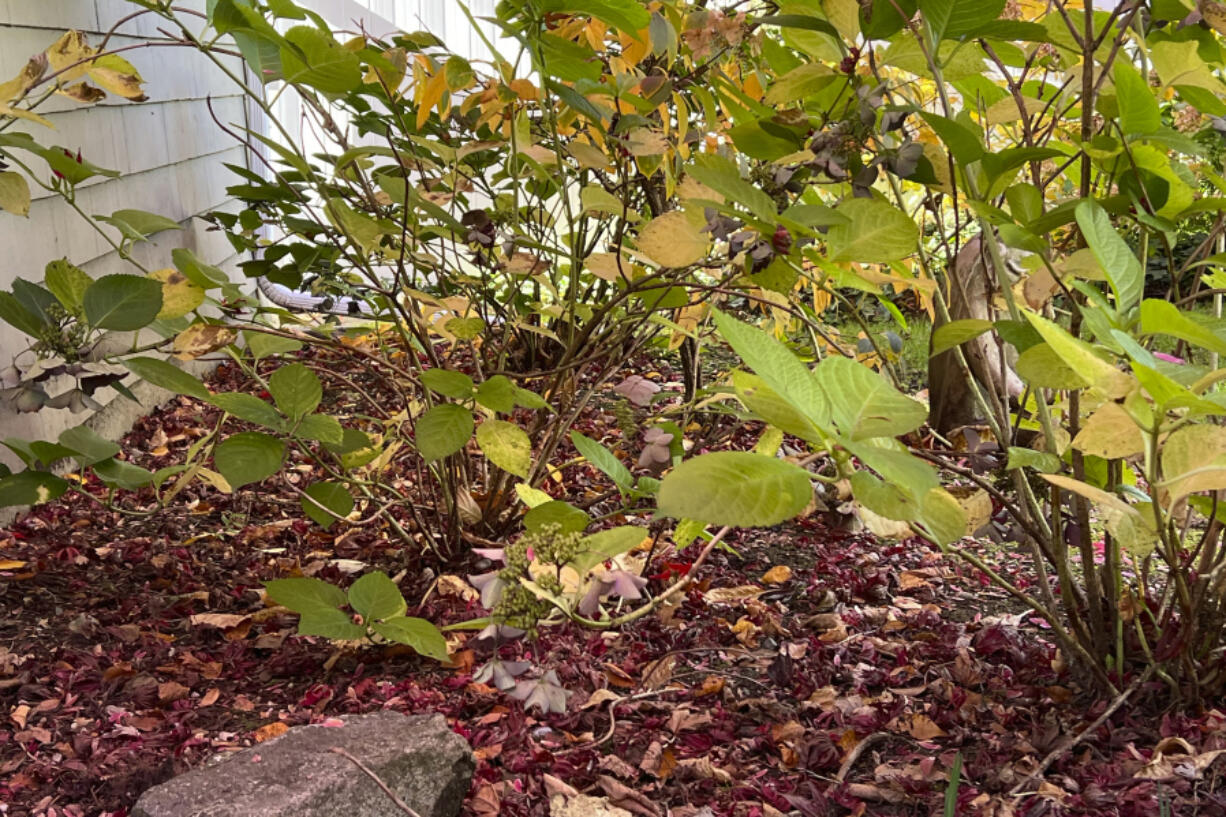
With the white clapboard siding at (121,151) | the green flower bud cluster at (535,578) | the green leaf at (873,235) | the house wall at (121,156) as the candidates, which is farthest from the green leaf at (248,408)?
the green leaf at (873,235)

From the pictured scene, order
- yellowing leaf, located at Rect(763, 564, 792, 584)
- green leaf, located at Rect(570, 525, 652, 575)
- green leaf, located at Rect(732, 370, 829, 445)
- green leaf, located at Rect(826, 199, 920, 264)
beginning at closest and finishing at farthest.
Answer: green leaf, located at Rect(732, 370, 829, 445)
green leaf, located at Rect(570, 525, 652, 575)
green leaf, located at Rect(826, 199, 920, 264)
yellowing leaf, located at Rect(763, 564, 792, 584)

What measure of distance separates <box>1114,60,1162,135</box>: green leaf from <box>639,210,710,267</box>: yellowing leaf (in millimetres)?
424

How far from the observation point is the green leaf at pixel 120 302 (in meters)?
1.30

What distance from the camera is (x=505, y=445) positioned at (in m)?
1.50

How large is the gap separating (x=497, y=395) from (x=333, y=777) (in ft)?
1.73

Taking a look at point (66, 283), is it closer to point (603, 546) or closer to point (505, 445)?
point (505, 445)

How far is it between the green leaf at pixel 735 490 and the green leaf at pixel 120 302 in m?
0.93

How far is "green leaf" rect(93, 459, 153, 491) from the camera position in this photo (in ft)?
5.08

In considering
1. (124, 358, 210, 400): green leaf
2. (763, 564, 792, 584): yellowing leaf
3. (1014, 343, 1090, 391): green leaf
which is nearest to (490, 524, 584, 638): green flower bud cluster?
(1014, 343, 1090, 391): green leaf

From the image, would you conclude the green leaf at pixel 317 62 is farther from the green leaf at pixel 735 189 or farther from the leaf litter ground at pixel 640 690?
the leaf litter ground at pixel 640 690

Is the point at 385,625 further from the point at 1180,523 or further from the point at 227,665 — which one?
the point at 1180,523

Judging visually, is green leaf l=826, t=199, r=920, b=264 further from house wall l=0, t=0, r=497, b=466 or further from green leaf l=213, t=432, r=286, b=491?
house wall l=0, t=0, r=497, b=466

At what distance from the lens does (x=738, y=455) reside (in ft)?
2.14

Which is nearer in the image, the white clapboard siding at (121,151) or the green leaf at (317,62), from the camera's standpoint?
the green leaf at (317,62)
